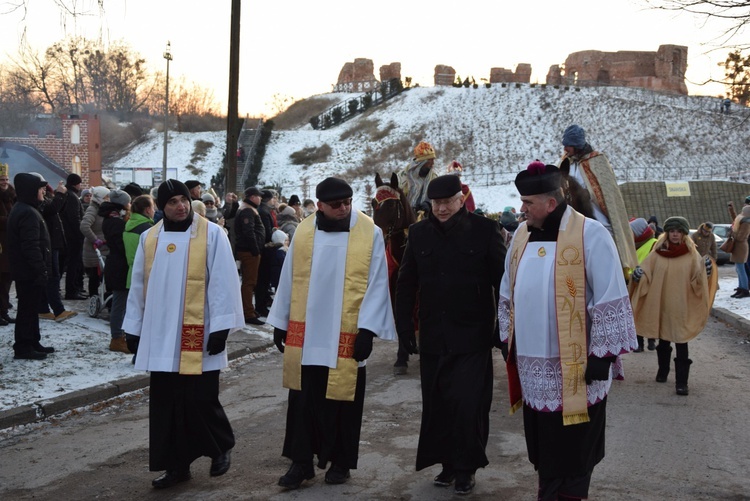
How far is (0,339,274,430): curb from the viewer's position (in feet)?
25.5

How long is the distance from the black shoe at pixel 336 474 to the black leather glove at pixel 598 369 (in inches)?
75.9

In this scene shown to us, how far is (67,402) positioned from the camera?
27.6 ft

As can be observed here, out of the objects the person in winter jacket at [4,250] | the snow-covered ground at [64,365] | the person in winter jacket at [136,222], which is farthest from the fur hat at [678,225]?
the person in winter jacket at [4,250]

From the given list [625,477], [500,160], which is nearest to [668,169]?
[500,160]

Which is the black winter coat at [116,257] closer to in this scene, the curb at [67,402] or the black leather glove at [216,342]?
the curb at [67,402]

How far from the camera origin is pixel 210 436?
5.90 meters

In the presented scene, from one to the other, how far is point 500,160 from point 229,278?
5270cm

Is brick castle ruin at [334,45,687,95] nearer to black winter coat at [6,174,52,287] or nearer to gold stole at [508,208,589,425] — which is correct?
black winter coat at [6,174,52,287]

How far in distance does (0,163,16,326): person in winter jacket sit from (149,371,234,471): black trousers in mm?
6372

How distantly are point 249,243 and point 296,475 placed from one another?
7.98 meters

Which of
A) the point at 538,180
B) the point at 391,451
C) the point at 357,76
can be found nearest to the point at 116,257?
the point at 391,451

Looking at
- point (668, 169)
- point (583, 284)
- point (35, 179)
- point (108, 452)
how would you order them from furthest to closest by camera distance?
point (668, 169) < point (35, 179) < point (108, 452) < point (583, 284)

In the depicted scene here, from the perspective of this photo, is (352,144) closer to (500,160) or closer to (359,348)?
(500,160)

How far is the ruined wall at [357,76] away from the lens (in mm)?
81562
